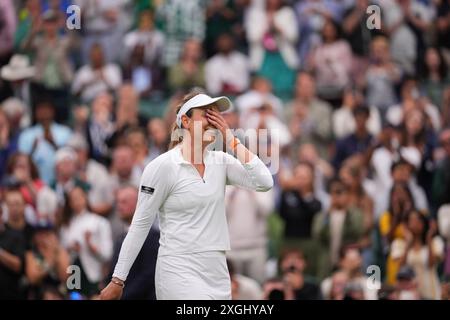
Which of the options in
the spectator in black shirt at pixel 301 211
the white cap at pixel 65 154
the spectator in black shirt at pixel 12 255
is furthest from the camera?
the white cap at pixel 65 154

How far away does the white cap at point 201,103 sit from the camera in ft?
24.1

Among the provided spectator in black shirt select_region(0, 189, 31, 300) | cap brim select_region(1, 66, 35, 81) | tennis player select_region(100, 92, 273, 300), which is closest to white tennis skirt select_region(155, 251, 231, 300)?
tennis player select_region(100, 92, 273, 300)

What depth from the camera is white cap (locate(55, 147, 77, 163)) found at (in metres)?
13.7

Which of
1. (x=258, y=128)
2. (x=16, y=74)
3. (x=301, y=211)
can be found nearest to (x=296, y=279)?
(x=301, y=211)

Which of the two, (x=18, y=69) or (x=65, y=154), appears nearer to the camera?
(x=65, y=154)

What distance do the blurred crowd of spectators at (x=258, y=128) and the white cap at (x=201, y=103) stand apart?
333 cm

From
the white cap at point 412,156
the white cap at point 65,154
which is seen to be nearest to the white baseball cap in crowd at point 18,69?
the white cap at point 65,154

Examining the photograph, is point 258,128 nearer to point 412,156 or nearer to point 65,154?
point 412,156

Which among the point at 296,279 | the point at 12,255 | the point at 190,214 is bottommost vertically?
the point at 296,279

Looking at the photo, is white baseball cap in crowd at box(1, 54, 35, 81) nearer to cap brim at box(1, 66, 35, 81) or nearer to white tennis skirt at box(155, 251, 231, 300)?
cap brim at box(1, 66, 35, 81)

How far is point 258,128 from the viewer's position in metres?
13.9

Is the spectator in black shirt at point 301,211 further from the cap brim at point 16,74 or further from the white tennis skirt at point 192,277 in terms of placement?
the white tennis skirt at point 192,277

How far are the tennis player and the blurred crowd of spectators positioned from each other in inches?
130

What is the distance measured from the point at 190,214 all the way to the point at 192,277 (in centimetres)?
36
